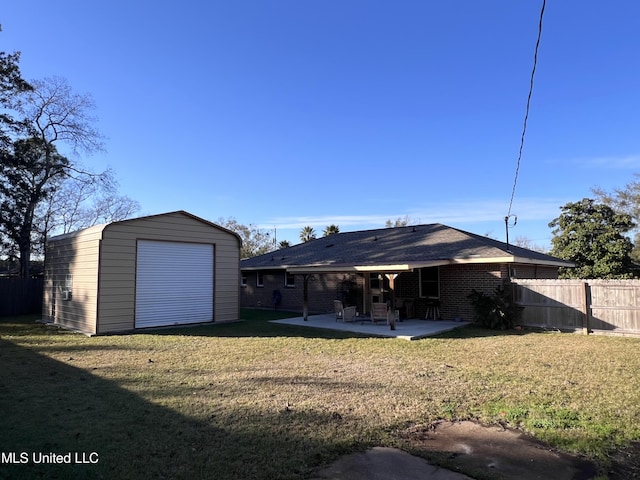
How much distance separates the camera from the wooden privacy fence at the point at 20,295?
18.6 meters

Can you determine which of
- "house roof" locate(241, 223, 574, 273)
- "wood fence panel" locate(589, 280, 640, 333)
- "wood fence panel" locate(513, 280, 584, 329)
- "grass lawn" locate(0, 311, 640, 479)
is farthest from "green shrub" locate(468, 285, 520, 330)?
"grass lawn" locate(0, 311, 640, 479)

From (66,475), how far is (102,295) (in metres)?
9.78

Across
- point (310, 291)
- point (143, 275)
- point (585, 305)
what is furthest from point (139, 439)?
point (310, 291)

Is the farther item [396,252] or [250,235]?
[250,235]

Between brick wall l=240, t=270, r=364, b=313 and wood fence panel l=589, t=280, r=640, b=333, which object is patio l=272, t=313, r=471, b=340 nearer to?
brick wall l=240, t=270, r=364, b=313

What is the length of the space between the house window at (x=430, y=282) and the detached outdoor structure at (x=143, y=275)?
23.7 feet

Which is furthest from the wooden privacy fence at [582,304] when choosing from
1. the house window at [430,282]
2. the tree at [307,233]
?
the tree at [307,233]

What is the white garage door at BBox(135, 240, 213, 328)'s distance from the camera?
42.8ft

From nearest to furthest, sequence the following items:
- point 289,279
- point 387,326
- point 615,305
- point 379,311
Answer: point 615,305 → point 387,326 → point 379,311 → point 289,279

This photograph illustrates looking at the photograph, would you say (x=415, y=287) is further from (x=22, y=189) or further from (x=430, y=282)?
(x=22, y=189)

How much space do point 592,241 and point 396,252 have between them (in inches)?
600

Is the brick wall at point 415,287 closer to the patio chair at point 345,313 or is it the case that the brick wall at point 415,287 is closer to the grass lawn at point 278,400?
the patio chair at point 345,313

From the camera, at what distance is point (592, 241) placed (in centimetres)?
2422

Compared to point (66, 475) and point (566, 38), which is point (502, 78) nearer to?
point (566, 38)
